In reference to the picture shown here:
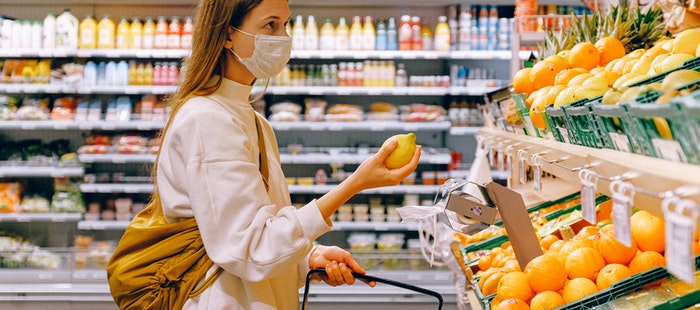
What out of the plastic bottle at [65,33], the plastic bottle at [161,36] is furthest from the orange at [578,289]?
the plastic bottle at [65,33]

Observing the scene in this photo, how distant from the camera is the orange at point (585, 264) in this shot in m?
1.42

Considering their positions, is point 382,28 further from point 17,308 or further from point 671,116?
point 671,116

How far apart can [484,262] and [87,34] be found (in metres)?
3.62

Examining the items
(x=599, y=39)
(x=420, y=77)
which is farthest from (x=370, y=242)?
(x=599, y=39)

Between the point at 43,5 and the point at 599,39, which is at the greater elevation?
the point at 43,5

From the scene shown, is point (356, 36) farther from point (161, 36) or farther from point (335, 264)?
point (335, 264)

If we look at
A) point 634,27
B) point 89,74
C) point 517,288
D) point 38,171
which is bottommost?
point 38,171

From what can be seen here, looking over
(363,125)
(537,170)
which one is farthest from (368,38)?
(537,170)

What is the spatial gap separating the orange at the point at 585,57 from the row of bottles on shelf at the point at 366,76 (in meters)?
2.89

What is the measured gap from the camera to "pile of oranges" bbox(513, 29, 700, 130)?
4.20 ft

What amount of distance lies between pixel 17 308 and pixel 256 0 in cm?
359

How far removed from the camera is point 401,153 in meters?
1.37

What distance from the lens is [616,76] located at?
57.5 inches

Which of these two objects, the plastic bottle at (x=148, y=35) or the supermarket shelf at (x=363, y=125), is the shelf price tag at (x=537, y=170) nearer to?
the supermarket shelf at (x=363, y=125)
